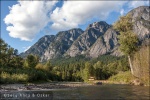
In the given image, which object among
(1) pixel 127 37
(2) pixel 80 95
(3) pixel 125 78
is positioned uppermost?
(1) pixel 127 37

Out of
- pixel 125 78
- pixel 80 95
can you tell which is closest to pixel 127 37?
pixel 125 78

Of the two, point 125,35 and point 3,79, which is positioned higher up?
point 125,35

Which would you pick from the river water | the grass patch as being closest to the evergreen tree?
the grass patch

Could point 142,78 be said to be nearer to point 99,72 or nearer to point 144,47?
point 144,47

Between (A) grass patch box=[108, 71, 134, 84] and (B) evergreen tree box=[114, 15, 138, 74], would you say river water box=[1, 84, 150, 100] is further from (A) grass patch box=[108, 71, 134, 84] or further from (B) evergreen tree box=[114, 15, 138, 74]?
(A) grass patch box=[108, 71, 134, 84]

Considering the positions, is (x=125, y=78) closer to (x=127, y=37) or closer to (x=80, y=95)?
(x=127, y=37)

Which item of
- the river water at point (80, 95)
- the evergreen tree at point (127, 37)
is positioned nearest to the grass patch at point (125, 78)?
the evergreen tree at point (127, 37)

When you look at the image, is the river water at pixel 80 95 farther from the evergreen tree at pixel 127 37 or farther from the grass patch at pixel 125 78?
the grass patch at pixel 125 78

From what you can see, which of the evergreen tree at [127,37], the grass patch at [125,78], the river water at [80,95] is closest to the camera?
the river water at [80,95]

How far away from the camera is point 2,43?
397ft

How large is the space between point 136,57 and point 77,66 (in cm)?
13589

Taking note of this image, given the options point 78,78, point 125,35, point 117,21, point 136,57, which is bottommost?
point 78,78

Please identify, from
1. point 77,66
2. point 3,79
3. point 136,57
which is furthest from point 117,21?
point 77,66

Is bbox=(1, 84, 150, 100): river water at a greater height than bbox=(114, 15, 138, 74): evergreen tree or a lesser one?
lesser
